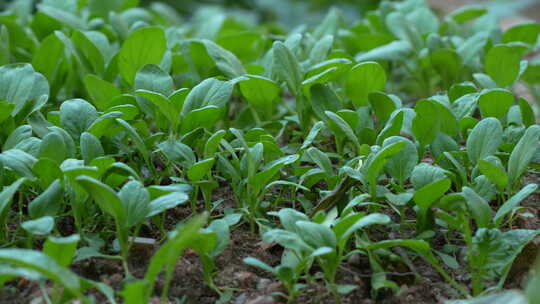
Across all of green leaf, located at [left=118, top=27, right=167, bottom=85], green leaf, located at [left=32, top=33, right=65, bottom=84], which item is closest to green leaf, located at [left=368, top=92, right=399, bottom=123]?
green leaf, located at [left=118, top=27, right=167, bottom=85]

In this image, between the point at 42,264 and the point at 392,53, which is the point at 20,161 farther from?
the point at 392,53

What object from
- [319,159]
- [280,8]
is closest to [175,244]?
[319,159]

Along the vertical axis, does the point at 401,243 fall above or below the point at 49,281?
above

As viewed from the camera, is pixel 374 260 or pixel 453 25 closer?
pixel 374 260

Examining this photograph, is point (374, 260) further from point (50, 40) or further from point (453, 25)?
point (453, 25)

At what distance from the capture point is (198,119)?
58.9 inches

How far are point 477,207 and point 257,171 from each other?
0.47m

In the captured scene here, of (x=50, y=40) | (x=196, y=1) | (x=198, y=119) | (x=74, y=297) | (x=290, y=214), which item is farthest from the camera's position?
(x=196, y=1)

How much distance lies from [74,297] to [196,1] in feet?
12.8

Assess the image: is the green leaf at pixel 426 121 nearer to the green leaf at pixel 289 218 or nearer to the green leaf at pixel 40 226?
the green leaf at pixel 289 218

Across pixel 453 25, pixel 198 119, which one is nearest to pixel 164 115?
pixel 198 119

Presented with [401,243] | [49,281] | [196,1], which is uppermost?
[401,243]

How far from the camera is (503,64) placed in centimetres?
188

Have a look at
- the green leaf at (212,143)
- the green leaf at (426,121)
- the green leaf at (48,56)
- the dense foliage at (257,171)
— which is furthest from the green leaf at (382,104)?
the green leaf at (48,56)
